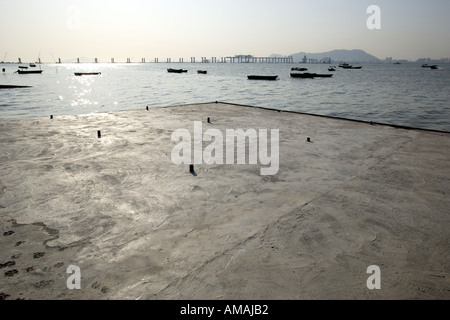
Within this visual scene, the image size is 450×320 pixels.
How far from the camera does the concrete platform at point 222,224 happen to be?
3125 mm

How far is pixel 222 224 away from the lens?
4.36 meters

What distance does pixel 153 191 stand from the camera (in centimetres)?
550

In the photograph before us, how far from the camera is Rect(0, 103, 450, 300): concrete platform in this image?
3125 mm

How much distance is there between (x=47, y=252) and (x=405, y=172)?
740cm

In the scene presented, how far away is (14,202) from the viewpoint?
494 cm

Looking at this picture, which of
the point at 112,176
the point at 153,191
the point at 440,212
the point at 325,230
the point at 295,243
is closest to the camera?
the point at 295,243
